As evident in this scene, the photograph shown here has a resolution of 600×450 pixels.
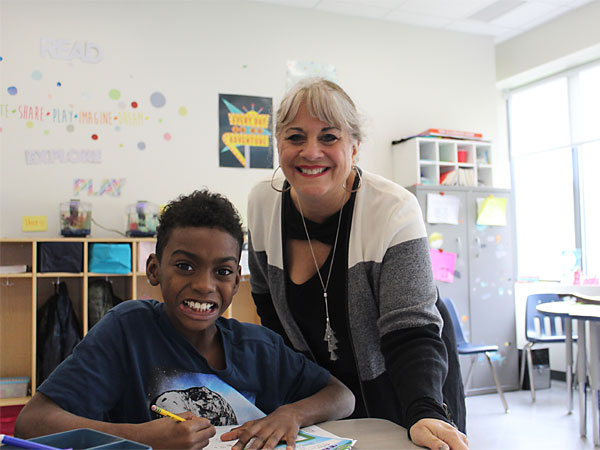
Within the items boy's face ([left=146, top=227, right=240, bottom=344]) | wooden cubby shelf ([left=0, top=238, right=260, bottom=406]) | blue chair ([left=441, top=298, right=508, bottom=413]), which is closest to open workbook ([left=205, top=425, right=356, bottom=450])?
boy's face ([left=146, top=227, right=240, bottom=344])

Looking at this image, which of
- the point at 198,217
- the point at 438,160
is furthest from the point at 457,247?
the point at 198,217

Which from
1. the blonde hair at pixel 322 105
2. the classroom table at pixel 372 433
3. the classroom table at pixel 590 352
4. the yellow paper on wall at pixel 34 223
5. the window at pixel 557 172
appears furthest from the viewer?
the window at pixel 557 172

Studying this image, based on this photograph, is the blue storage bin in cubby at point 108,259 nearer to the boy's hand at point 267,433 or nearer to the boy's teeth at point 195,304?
the boy's teeth at point 195,304

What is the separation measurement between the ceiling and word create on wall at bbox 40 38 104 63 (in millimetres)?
1390

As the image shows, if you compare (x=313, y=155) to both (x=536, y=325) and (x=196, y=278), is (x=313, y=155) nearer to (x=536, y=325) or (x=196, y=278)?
(x=196, y=278)

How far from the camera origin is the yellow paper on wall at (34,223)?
148 inches

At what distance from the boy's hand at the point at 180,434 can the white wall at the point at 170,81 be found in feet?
9.13

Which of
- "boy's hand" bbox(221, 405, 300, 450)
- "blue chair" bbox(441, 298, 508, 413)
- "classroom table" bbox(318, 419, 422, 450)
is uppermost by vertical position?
"boy's hand" bbox(221, 405, 300, 450)

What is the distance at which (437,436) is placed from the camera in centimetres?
95

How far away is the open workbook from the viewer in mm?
935

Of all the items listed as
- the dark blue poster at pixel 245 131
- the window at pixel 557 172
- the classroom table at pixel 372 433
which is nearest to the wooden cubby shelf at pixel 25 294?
the dark blue poster at pixel 245 131

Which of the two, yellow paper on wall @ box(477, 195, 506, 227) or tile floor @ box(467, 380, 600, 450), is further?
yellow paper on wall @ box(477, 195, 506, 227)

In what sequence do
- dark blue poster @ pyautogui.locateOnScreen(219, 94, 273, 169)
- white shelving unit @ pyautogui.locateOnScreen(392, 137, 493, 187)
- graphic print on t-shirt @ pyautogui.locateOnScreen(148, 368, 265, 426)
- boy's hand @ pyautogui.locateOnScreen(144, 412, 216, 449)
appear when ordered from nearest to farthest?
boy's hand @ pyautogui.locateOnScreen(144, 412, 216, 449) < graphic print on t-shirt @ pyautogui.locateOnScreen(148, 368, 265, 426) < dark blue poster @ pyautogui.locateOnScreen(219, 94, 273, 169) < white shelving unit @ pyautogui.locateOnScreen(392, 137, 493, 187)

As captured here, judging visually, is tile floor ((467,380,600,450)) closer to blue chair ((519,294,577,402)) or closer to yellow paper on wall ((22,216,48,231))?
blue chair ((519,294,577,402))
